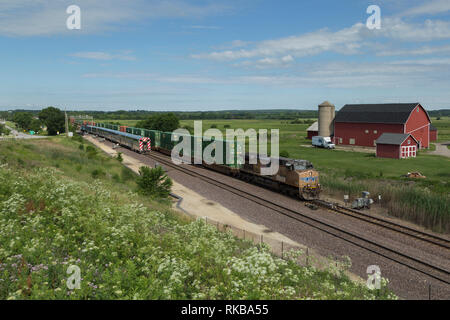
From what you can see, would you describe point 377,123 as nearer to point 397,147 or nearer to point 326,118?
point 397,147

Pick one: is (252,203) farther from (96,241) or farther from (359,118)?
(359,118)

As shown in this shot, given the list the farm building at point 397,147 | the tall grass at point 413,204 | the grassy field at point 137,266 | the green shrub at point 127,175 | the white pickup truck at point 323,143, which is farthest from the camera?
the white pickup truck at point 323,143

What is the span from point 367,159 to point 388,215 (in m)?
29.6

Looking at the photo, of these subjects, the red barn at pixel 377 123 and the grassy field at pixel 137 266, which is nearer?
the grassy field at pixel 137 266

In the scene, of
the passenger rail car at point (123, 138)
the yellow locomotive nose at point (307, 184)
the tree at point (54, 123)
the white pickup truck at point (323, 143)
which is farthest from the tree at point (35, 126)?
the yellow locomotive nose at point (307, 184)

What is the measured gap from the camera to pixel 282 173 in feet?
102

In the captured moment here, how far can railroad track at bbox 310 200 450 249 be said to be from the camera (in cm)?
2009

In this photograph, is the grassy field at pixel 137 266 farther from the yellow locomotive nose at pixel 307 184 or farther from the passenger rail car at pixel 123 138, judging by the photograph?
the passenger rail car at pixel 123 138

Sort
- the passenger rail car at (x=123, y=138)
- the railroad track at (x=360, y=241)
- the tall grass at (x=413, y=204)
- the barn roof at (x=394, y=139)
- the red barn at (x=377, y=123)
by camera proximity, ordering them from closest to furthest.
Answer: the railroad track at (x=360, y=241)
the tall grass at (x=413, y=204)
the barn roof at (x=394, y=139)
the passenger rail car at (x=123, y=138)
the red barn at (x=377, y=123)

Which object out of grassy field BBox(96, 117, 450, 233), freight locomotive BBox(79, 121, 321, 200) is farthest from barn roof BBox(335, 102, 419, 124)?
freight locomotive BBox(79, 121, 321, 200)

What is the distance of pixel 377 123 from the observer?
6631cm

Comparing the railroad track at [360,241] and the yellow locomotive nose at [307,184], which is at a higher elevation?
the yellow locomotive nose at [307,184]

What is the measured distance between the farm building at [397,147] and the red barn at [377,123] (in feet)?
22.1

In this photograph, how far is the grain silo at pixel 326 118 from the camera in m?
79.6
